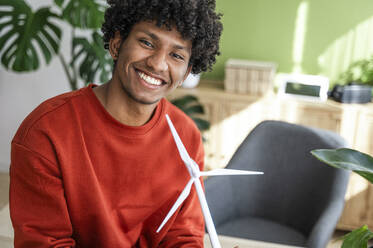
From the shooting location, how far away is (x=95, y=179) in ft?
4.22

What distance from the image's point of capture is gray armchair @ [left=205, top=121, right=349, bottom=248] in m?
2.14

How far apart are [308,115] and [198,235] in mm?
1937

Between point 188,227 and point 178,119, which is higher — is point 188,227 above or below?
below

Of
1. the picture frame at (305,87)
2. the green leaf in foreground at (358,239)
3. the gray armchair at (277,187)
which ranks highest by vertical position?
the picture frame at (305,87)

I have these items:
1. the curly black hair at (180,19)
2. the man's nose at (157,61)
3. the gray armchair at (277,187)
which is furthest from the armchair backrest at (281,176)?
the man's nose at (157,61)

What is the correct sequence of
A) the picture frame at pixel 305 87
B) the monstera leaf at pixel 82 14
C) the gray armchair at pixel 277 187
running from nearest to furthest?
the gray armchair at pixel 277 187 → the monstera leaf at pixel 82 14 → the picture frame at pixel 305 87

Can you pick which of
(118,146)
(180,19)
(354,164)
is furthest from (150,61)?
(354,164)

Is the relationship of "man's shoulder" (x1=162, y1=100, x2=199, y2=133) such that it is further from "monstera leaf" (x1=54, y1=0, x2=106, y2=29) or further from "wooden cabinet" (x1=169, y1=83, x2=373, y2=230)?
"wooden cabinet" (x1=169, y1=83, x2=373, y2=230)

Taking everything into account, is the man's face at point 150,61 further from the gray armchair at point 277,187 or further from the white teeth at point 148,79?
the gray armchair at point 277,187

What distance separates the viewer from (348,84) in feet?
10.6

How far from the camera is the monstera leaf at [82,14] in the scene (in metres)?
2.46

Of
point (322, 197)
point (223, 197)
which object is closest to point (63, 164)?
point (223, 197)

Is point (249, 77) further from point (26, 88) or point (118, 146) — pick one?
point (118, 146)

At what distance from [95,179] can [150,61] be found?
1.23ft
